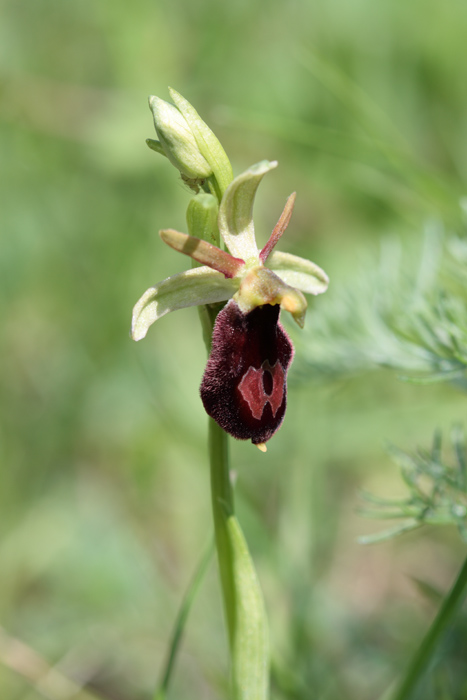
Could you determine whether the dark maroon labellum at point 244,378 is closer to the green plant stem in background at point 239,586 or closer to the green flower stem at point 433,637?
the green plant stem in background at point 239,586

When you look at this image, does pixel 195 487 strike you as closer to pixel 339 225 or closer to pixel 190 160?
pixel 339 225

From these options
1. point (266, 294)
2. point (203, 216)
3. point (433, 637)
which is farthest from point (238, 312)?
point (433, 637)

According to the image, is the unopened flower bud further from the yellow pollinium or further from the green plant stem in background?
the green plant stem in background

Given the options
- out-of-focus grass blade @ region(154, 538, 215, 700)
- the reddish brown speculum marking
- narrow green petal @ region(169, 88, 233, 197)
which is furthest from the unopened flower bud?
out-of-focus grass blade @ region(154, 538, 215, 700)

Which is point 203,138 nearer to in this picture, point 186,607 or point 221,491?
point 221,491

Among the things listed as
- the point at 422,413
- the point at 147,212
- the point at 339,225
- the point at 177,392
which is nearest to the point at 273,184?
the point at 339,225

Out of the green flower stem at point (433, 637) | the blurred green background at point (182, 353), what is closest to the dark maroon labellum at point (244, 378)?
the green flower stem at point (433, 637)
